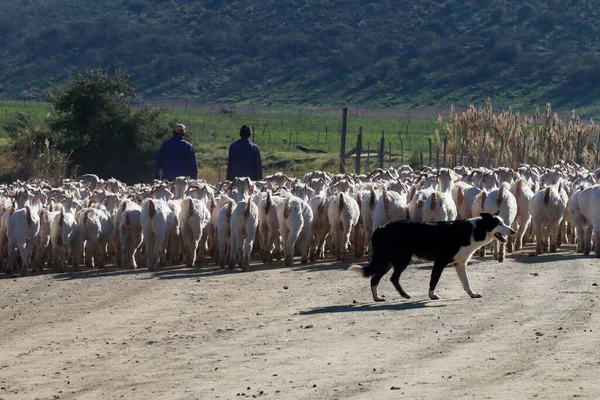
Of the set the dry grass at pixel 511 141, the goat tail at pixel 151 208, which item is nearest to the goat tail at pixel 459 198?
the goat tail at pixel 151 208

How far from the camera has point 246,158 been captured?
25.5m

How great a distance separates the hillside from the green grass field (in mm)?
4139

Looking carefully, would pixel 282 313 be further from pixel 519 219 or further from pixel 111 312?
pixel 519 219

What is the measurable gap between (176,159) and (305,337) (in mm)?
13085

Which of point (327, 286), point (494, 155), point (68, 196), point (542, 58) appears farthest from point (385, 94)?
point (327, 286)

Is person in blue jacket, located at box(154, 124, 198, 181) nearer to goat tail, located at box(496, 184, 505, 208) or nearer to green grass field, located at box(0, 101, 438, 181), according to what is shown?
goat tail, located at box(496, 184, 505, 208)

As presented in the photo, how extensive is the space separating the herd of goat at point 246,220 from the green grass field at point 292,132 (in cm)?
2292

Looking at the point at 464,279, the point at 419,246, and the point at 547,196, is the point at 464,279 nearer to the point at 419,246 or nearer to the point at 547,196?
the point at 419,246

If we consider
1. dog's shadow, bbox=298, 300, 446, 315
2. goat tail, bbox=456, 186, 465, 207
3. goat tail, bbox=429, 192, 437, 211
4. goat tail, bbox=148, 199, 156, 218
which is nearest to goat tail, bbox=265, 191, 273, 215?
goat tail, bbox=148, 199, 156, 218

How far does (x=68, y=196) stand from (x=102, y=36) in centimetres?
8822

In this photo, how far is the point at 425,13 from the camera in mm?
102125

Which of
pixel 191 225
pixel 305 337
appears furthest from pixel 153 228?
pixel 305 337

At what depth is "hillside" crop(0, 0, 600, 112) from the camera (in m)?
88.2

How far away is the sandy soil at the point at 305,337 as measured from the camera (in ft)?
34.0
